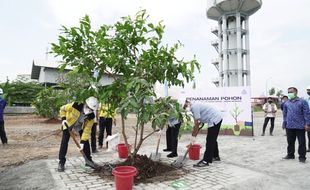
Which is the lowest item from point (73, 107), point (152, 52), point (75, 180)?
point (75, 180)

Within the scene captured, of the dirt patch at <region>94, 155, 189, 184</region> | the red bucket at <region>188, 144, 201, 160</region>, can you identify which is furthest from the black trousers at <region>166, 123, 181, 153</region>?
the dirt patch at <region>94, 155, 189, 184</region>

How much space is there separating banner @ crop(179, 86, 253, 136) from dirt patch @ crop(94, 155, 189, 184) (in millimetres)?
6733

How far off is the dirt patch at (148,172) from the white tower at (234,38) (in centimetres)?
3539

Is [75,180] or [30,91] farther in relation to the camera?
[30,91]

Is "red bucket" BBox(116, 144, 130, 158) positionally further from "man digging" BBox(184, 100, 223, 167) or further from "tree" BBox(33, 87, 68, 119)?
"tree" BBox(33, 87, 68, 119)

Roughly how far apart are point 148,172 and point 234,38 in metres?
37.7

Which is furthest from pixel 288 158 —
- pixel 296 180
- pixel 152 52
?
pixel 152 52

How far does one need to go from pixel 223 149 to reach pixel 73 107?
16.5 ft

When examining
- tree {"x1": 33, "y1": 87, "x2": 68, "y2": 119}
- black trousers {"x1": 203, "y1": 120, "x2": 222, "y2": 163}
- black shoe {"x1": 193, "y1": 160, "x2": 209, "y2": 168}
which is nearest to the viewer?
black shoe {"x1": 193, "y1": 160, "x2": 209, "y2": 168}

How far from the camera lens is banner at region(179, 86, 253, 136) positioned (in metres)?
11.5

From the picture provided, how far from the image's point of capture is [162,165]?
570 cm

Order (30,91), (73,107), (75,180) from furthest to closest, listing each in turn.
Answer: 1. (30,91)
2. (73,107)
3. (75,180)

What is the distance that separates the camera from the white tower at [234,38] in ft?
126

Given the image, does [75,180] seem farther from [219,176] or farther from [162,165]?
[219,176]
